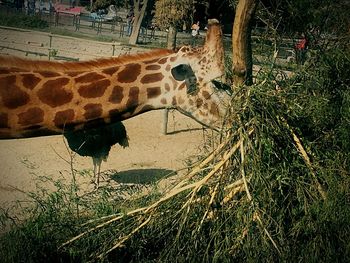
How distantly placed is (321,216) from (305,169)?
0.38 metres

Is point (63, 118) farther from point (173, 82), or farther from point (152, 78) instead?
point (173, 82)

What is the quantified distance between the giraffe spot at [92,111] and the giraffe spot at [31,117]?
1.45 feet

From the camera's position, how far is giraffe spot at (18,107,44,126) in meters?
4.78

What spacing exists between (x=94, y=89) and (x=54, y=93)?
1.36 ft

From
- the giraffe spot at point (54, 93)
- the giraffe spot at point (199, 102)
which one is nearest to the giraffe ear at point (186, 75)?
the giraffe spot at point (199, 102)

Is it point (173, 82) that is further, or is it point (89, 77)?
point (173, 82)

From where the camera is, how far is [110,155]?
932cm

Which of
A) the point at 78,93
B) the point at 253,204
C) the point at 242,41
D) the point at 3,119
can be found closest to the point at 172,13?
the point at 78,93

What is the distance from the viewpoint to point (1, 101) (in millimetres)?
4762

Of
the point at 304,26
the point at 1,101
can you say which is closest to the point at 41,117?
the point at 1,101

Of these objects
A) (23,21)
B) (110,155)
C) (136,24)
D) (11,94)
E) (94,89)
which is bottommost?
(110,155)

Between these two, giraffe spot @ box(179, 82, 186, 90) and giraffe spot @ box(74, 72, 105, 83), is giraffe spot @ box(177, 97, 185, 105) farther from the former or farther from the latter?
giraffe spot @ box(74, 72, 105, 83)

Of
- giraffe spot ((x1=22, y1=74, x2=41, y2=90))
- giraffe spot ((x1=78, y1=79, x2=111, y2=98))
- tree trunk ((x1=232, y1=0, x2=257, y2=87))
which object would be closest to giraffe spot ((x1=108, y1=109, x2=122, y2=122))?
giraffe spot ((x1=78, y1=79, x2=111, y2=98))

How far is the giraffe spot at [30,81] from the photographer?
492 centimetres
